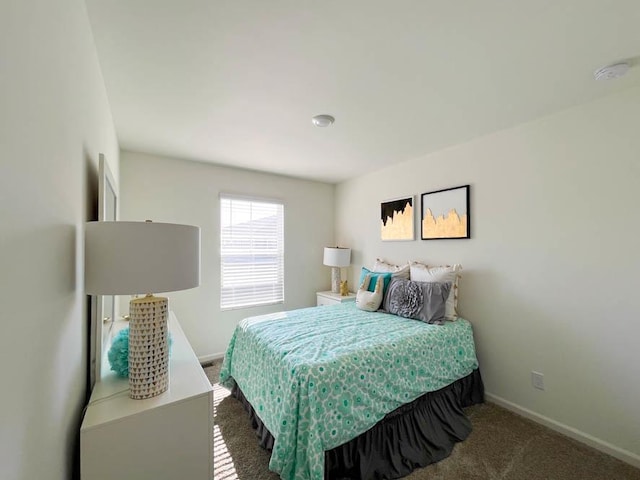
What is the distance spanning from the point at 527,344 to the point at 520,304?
324 mm

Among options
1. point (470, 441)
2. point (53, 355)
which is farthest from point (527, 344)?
point (53, 355)

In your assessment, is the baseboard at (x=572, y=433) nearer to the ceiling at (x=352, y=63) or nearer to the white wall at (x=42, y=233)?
the ceiling at (x=352, y=63)

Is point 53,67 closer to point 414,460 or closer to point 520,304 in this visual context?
point 414,460

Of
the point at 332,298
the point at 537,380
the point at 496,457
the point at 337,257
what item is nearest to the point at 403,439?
the point at 496,457

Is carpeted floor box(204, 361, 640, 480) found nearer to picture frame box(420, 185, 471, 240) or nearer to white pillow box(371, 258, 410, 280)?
white pillow box(371, 258, 410, 280)

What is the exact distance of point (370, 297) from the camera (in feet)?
9.54

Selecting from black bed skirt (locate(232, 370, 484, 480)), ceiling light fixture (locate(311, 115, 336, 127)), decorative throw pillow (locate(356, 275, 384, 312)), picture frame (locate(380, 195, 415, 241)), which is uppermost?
ceiling light fixture (locate(311, 115, 336, 127))

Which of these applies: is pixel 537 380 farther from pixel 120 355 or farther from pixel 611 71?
pixel 120 355

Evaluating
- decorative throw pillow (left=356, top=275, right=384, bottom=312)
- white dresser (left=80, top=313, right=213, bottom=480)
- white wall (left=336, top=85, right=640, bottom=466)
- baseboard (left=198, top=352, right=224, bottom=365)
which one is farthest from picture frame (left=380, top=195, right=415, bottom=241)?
white dresser (left=80, top=313, right=213, bottom=480)

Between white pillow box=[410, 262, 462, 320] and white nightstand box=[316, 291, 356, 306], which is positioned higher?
white pillow box=[410, 262, 462, 320]

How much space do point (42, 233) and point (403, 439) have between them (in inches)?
85.9

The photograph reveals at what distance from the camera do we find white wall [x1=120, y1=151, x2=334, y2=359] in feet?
9.95

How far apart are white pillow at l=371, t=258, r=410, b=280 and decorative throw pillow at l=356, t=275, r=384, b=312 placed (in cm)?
22

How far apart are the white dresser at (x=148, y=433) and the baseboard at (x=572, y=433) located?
2.41m
